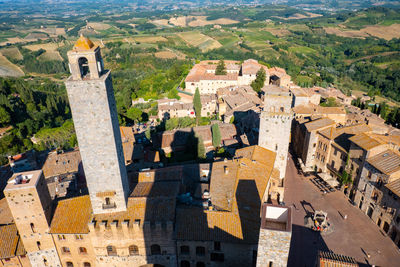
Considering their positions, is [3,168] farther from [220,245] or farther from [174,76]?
[174,76]

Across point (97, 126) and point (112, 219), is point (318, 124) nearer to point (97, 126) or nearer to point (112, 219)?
point (112, 219)

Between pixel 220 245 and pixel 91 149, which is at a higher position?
pixel 91 149

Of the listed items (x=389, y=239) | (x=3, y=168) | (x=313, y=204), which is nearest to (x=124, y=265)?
(x=313, y=204)

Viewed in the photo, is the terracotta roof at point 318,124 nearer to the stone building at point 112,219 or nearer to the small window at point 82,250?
the stone building at point 112,219

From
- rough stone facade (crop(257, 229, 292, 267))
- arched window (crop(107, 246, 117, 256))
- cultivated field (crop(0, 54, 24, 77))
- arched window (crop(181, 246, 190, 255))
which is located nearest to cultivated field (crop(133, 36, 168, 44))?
cultivated field (crop(0, 54, 24, 77))

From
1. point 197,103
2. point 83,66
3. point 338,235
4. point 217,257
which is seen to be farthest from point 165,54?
point 217,257

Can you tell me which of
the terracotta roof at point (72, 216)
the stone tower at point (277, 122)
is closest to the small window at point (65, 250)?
the terracotta roof at point (72, 216)
